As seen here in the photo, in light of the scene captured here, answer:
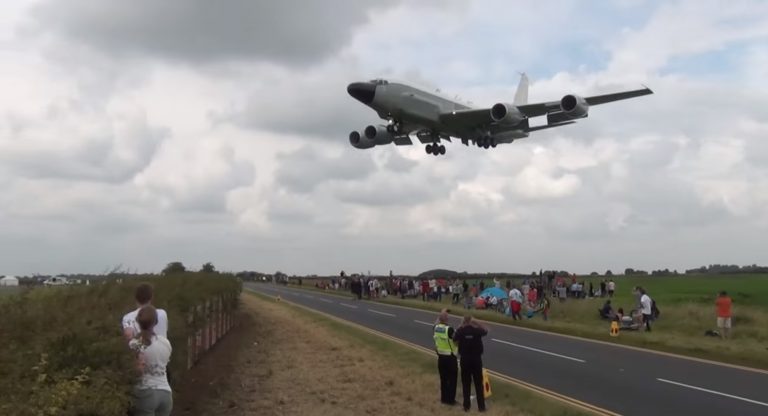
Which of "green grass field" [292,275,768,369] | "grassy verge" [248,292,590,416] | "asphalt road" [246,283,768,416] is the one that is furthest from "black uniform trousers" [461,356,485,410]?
"green grass field" [292,275,768,369]

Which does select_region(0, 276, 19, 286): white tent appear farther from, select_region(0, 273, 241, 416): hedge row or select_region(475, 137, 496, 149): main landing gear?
select_region(475, 137, 496, 149): main landing gear

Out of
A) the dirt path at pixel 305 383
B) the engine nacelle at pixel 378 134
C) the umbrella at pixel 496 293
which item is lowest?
the dirt path at pixel 305 383

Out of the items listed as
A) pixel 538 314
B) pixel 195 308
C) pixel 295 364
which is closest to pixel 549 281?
pixel 538 314

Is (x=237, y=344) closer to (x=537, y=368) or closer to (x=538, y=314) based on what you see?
(x=537, y=368)

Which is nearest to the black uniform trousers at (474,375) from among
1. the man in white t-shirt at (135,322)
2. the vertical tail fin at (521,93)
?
the man in white t-shirt at (135,322)

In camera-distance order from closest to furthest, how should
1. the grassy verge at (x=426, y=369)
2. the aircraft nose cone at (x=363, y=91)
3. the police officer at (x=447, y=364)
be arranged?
the grassy verge at (x=426, y=369) → the police officer at (x=447, y=364) → the aircraft nose cone at (x=363, y=91)

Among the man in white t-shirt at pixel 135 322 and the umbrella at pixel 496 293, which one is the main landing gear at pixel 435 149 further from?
the man in white t-shirt at pixel 135 322

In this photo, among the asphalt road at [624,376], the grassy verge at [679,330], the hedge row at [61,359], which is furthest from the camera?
the grassy verge at [679,330]
